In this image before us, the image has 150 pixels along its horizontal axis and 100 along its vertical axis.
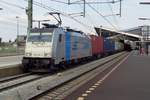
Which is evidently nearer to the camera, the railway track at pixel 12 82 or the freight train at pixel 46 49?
the railway track at pixel 12 82

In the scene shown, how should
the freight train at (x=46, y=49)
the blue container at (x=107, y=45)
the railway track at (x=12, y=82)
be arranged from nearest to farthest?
the railway track at (x=12, y=82) → the freight train at (x=46, y=49) → the blue container at (x=107, y=45)

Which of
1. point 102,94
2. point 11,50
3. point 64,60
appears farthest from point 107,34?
point 102,94

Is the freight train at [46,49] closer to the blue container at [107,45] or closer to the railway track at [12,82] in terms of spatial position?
the railway track at [12,82]

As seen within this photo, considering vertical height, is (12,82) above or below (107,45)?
below

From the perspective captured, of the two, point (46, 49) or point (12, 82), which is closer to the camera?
point (12, 82)

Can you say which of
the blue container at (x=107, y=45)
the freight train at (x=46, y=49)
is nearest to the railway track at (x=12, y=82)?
the freight train at (x=46, y=49)

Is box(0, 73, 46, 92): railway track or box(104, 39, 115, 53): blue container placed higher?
box(104, 39, 115, 53): blue container

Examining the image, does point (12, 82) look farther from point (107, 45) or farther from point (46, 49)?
point (107, 45)

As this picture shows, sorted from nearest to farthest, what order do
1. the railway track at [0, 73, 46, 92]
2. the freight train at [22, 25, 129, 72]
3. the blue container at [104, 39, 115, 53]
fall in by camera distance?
1. the railway track at [0, 73, 46, 92]
2. the freight train at [22, 25, 129, 72]
3. the blue container at [104, 39, 115, 53]

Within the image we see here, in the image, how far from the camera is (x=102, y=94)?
15.6m

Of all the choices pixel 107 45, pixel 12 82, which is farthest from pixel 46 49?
pixel 107 45

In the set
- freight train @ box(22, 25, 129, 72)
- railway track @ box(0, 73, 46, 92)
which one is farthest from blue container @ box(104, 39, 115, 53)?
railway track @ box(0, 73, 46, 92)

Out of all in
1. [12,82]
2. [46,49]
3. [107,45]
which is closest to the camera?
[12,82]

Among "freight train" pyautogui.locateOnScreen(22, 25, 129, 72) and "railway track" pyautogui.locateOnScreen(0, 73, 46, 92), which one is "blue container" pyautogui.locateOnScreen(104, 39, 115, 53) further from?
"railway track" pyautogui.locateOnScreen(0, 73, 46, 92)
